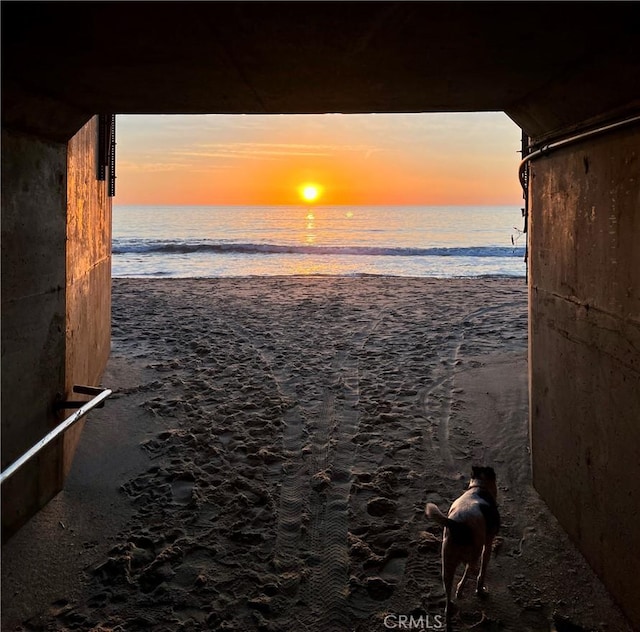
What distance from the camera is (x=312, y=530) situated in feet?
12.8

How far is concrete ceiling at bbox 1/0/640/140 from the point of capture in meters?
2.29

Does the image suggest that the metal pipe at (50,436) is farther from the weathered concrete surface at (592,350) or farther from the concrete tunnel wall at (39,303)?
the weathered concrete surface at (592,350)

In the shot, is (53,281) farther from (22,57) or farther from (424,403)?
(424,403)

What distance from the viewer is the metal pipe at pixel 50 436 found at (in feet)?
8.77

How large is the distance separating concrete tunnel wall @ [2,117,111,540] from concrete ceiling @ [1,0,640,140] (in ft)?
1.10

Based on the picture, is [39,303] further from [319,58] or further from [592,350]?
[592,350]

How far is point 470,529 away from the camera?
288 centimetres

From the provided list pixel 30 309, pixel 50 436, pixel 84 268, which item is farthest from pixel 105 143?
pixel 50 436

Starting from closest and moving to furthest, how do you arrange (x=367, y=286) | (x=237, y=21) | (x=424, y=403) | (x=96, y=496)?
1. (x=237, y=21)
2. (x=96, y=496)
3. (x=424, y=403)
4. (x=367, y=286)

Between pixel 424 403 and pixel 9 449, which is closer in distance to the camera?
pixel 9 449

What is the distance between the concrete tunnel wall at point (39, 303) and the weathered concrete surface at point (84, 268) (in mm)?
17

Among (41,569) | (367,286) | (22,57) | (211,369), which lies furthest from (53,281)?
(367,286)

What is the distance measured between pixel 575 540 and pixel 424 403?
108 inches

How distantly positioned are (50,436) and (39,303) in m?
1.15
